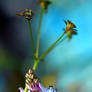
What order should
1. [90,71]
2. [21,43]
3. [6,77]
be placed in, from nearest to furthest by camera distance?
[90,71] < [6,77] < [21,43]

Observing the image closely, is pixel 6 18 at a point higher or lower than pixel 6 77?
higher

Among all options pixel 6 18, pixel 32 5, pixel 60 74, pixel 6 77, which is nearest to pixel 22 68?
pixel 6 77

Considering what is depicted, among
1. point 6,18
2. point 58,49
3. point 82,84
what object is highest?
point 6,18

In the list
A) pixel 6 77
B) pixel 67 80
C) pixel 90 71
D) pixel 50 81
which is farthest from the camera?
pixel 6 77

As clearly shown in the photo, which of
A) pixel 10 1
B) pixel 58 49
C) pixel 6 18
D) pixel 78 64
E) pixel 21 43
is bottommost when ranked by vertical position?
pixel 78 64

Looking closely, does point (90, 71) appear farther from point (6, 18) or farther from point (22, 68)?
point (6, 18)

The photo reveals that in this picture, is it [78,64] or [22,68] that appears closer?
[78,64]

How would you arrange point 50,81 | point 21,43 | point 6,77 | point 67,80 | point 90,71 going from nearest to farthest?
point 50,81 → point 90,71 → point 67,80 → point 6,77 → point 21,43

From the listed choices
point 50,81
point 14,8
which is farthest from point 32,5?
point 50,81

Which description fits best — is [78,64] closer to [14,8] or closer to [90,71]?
[90,71]
